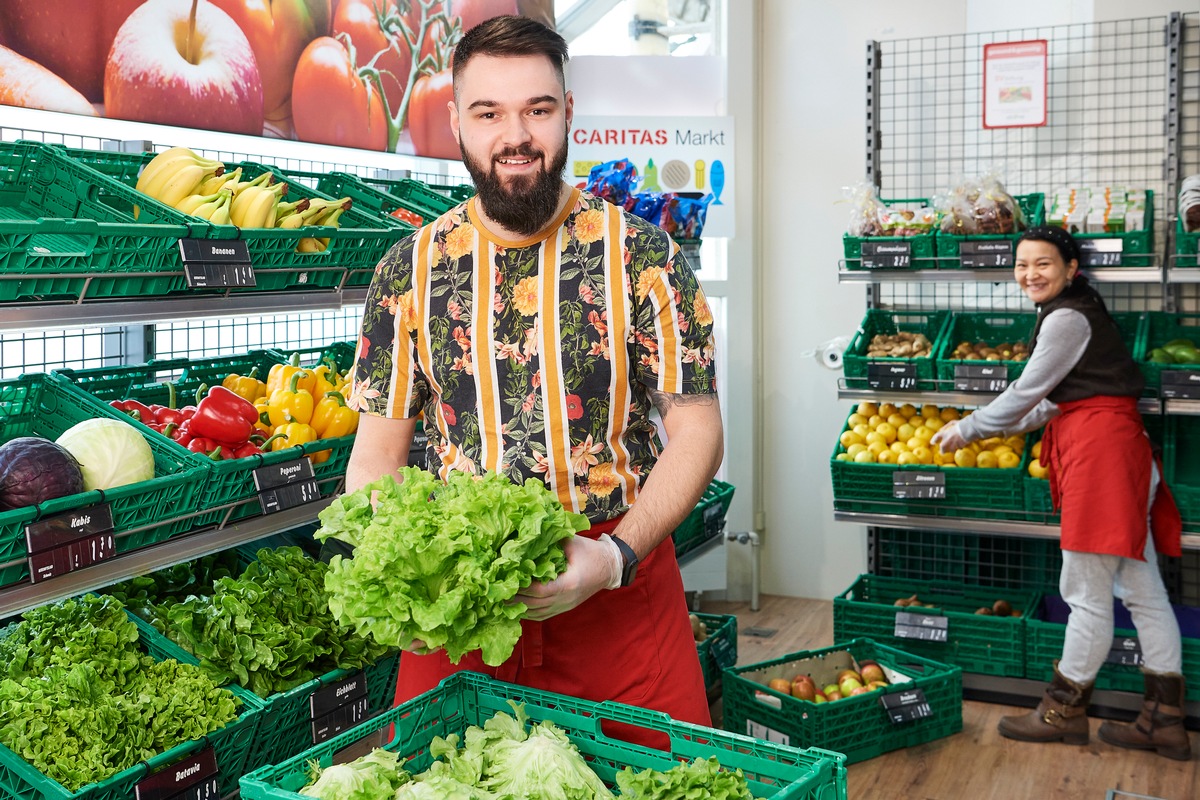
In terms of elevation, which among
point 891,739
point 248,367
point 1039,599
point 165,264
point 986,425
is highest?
point 165,264

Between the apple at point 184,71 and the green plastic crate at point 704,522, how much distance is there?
2.00 metres

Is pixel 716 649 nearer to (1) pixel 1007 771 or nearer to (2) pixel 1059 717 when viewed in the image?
(1) pixel 1007 771

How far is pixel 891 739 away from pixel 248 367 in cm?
269

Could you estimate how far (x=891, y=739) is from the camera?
4.32m

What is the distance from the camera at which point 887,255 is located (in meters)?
4.86

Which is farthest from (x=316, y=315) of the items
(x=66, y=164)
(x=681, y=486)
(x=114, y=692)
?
(x=681, y=486)

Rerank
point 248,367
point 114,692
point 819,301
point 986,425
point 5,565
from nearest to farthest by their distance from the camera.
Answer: point 5,565, point 114,692, point 248,367, point 986,425, point 819,301

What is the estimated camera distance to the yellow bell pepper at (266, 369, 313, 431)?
291cm

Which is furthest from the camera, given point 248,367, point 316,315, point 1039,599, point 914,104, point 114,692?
point 914,104

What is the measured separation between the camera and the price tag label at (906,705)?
424 cm

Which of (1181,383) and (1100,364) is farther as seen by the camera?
(1181,383)

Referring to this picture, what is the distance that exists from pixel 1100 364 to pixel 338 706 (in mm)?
3024

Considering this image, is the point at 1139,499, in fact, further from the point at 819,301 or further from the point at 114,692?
the point at 114,692

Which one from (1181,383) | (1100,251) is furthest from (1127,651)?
(1100,251)
